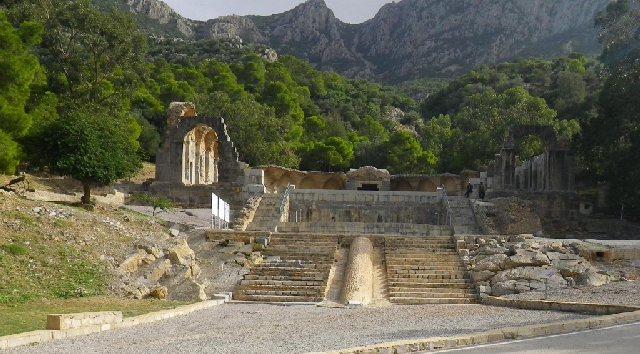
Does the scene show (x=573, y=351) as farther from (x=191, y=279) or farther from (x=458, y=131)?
(x=458, y=131)

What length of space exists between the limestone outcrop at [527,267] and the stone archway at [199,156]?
17.8m

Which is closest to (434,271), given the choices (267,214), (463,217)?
(463,217)

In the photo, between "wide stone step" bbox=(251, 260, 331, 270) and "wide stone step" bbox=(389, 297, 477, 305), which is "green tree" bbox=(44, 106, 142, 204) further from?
"wide stone step" bbox=(389, 297, 477, 305)

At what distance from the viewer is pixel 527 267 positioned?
61.5ft

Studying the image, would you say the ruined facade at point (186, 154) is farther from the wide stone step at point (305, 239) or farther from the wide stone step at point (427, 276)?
the wide stone step at point (427, 276)

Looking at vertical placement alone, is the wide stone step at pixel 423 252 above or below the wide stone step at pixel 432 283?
above

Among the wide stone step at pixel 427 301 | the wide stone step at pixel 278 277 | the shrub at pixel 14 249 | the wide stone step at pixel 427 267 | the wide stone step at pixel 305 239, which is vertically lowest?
the wide stone step at pixel 427 301

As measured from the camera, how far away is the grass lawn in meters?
11.2

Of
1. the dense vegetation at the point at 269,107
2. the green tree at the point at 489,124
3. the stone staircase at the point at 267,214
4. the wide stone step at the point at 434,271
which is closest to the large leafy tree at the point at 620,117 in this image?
the dense vegetation at the point at 269,107

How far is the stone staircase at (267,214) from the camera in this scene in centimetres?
2548

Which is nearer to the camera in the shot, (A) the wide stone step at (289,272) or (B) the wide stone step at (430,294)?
(B) the wide stone step at (430,294)

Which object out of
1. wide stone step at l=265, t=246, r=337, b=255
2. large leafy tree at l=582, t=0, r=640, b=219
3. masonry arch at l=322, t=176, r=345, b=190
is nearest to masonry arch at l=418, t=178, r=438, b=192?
masonry arch at l=322, t=176, r=345, b=190

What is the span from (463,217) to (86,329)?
19316mm

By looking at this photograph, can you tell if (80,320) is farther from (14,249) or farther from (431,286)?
(431,286)
